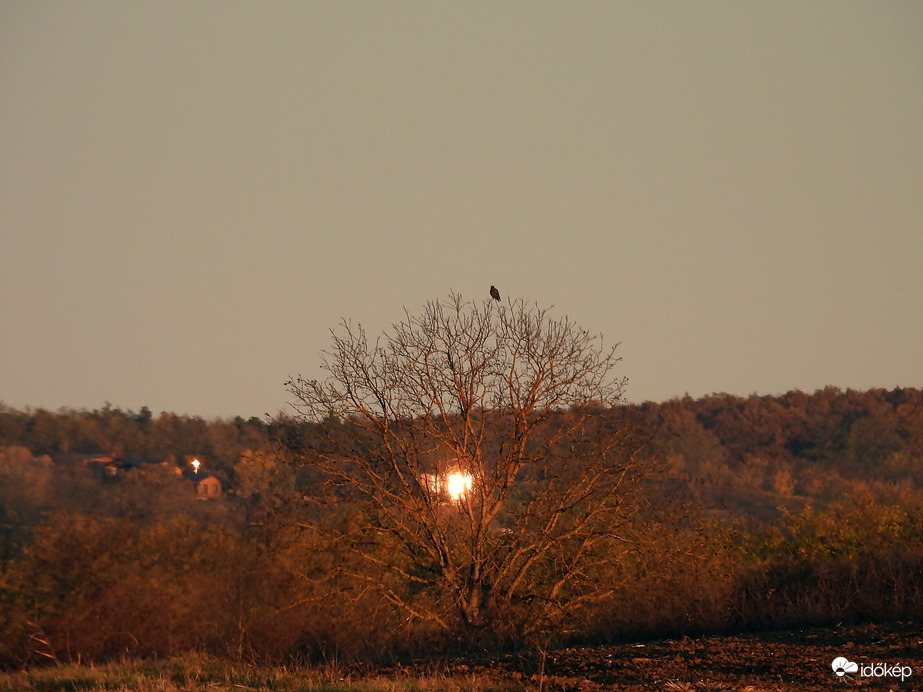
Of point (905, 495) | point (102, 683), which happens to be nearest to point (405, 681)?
point (102, 683)

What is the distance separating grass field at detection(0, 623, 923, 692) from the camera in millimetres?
10836

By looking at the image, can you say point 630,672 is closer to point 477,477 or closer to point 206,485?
point 477,477

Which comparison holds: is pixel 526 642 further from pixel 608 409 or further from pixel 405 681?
pixel 608 409

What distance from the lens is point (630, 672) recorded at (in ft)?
38.0

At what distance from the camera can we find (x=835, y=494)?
53719 millimetres

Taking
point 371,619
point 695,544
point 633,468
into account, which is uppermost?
point 633,468

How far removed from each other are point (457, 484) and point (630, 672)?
9548 millimetres

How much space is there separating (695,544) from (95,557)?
12972mm

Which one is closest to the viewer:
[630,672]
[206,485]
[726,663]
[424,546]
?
[630,672]

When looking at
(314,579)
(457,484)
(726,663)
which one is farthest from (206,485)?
(726,663)

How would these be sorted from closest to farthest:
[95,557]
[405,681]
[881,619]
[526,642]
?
[405,681]
[881,619]
[526,642]
[95,557]

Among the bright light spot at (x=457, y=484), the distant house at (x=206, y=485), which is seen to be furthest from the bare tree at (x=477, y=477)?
the distant house at (x=206, y=485)

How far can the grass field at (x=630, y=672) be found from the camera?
35.6ft

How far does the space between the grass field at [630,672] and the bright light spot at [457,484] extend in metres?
6.91
